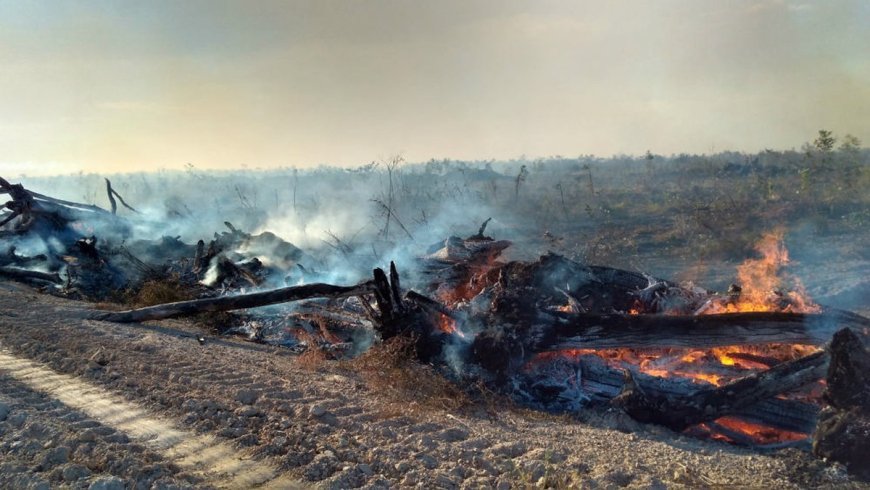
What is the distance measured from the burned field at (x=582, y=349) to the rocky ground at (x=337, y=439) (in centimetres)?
4

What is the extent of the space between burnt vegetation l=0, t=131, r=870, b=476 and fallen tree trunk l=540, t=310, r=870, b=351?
0.04 feet

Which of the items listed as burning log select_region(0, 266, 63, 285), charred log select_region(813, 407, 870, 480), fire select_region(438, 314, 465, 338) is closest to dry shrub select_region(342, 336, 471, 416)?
fire select_region(438, 314, 465, 338)

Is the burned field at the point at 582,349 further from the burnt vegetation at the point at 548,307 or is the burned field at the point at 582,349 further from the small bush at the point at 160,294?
the small bush at the point at 160,294

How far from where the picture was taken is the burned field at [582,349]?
4.20 m

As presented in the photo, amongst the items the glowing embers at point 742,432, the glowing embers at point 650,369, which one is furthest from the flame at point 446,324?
the glowing embers at point 742,432

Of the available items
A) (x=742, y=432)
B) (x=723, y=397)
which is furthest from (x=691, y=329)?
(x=742, y=432)

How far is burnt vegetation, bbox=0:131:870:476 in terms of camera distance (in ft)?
15.6

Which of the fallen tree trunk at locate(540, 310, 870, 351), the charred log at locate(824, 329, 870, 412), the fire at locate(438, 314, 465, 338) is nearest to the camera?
the charred log at locate(824, 329, 870, 412)

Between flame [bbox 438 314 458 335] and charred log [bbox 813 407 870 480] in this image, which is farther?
flame [bbox 438 314 458 335]

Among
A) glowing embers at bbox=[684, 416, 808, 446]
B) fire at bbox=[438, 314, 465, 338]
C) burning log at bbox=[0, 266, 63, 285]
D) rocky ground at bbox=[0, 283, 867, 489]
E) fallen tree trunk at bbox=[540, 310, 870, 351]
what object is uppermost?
fallen tree trunk at bbox=[540, 310, 870, 351]

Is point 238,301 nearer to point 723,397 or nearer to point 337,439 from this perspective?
point 337,439

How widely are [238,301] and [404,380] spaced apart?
10.9 ft

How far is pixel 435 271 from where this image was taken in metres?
8.21

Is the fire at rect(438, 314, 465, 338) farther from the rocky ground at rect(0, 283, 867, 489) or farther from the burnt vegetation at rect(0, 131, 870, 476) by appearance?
the rocky ground at rect(0, 283, 867, 489)
